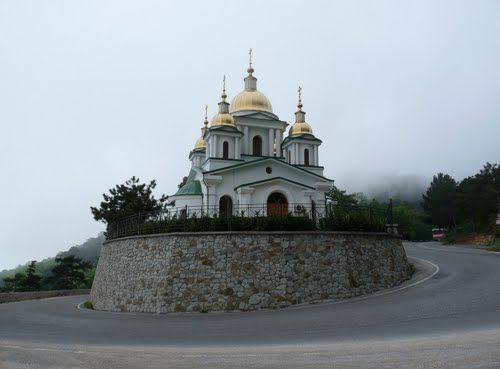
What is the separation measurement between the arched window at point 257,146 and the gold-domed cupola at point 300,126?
2682 millimetres

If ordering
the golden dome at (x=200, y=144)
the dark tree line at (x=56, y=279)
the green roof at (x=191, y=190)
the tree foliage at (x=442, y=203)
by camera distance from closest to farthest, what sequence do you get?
the green roof at (x=191, y=190) → the golden dome at (x=200, y=144) → the dark tree line at (x=56, y=279) → the tree foliage at (x=442, y=203)

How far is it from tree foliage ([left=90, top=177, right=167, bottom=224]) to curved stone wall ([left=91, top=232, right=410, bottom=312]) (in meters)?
14.8

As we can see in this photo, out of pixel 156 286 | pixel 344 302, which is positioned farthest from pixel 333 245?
pixel 156 286

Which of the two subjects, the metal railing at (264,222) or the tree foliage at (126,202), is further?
the tree foliage at (126,202)

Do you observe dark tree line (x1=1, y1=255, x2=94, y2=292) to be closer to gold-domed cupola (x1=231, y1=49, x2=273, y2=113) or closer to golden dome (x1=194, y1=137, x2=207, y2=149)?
golden dome (x1=194, y1=137, x2=207, y2=149)

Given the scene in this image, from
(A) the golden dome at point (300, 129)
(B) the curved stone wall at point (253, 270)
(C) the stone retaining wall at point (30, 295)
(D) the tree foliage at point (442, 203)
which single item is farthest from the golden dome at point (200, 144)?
(D) the tree foliage at point (442, 203)

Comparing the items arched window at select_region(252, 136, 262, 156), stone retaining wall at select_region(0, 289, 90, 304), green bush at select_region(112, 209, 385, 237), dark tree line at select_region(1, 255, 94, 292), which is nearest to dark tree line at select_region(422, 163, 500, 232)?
arched window at select_region(252, 136, 262, 156)

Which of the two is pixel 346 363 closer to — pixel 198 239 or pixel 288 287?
pixel 288 287

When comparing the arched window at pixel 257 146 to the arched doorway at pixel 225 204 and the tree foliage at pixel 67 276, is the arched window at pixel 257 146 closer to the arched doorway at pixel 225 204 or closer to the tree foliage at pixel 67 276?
the arched doorway at pixel 225 204

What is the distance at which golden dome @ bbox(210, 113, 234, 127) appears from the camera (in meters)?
33.4

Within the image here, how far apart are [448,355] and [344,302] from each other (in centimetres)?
1020

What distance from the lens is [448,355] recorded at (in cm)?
782

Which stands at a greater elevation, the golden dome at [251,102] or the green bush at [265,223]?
the golden dome at [251,102]

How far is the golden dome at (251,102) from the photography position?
36344 mm
